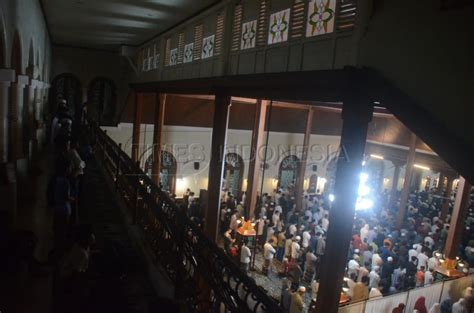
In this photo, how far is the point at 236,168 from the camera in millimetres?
21500

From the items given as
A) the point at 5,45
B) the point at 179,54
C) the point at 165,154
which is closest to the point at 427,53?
the point at 5,45

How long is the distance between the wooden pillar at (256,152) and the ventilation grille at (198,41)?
10.5 ft

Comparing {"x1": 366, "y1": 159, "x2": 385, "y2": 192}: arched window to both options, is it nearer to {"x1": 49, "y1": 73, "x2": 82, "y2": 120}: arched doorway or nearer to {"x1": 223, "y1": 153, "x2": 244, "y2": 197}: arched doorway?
{"x1": 223, "y1": 153, "x2": 244, "y2": 197}: arched doorway

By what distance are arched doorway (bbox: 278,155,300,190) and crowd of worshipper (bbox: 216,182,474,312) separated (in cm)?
484

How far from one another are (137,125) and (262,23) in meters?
10.8

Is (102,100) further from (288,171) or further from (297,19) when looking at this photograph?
(297,19)

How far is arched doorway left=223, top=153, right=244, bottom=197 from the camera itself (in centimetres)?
2134

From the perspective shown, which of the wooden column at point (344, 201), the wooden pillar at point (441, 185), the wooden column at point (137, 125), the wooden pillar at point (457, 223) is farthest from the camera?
the wooden pillar at point (441, 185)

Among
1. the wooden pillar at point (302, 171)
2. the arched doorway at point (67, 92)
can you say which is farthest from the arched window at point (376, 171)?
the arched doorway at point (67, 92)

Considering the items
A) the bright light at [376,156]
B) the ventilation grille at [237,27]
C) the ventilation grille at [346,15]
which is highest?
the ventilation grille at [237,27]

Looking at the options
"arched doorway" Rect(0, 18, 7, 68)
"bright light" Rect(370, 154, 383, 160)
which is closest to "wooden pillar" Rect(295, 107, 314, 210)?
"bright light" Rect(370, 154, 383, 160)

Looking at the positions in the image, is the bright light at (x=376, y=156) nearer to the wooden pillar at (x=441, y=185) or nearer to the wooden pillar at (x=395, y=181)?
the wooden pillar at (x=395, y=181)

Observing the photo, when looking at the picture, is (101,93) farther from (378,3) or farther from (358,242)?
(378,3)

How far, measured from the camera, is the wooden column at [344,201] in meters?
5.33
